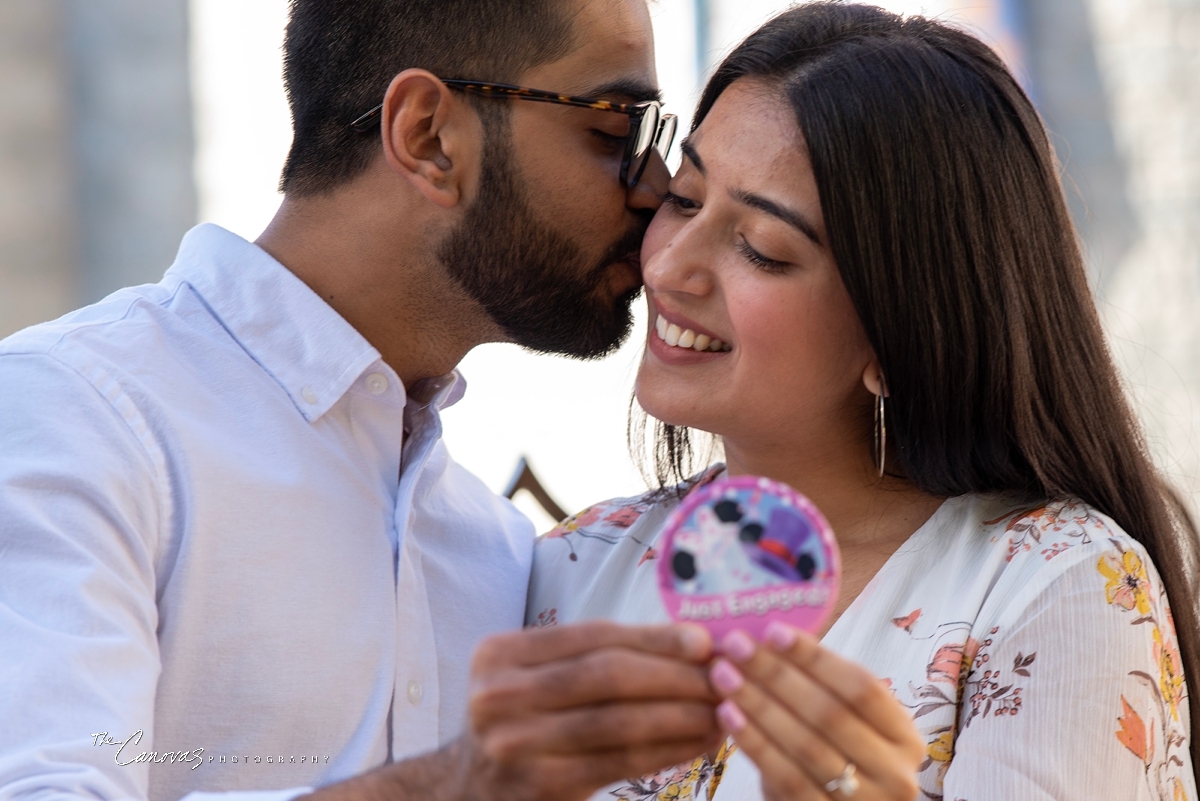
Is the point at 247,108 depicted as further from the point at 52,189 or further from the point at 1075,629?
the point at 1075,629

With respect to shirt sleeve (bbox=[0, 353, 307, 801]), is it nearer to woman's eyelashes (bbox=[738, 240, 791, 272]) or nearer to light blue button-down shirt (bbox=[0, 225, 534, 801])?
light blue button-down shirt (bbox=[0, 225, 534, 801])

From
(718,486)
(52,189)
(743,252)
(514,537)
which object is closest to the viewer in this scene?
(718,486)

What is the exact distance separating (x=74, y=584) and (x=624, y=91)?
1.00 metres

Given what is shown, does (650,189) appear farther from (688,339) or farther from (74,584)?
(74,584)

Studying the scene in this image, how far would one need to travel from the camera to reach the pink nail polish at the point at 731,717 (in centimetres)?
88

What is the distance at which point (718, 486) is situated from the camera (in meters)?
0.98

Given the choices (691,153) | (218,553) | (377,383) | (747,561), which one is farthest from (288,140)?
(747,561)

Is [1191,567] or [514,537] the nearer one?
[1191,567]

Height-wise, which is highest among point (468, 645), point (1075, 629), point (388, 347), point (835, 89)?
point (835, 89)

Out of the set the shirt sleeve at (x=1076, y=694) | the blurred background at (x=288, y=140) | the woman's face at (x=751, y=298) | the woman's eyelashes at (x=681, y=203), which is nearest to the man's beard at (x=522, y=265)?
the woman's eyelashes at (x=681, y=203)

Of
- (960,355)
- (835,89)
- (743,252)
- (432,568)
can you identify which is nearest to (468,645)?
(432,568)

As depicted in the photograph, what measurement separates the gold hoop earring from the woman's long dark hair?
2cm

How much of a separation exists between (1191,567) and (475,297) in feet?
3.55

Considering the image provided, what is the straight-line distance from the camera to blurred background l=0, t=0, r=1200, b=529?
4117mm
